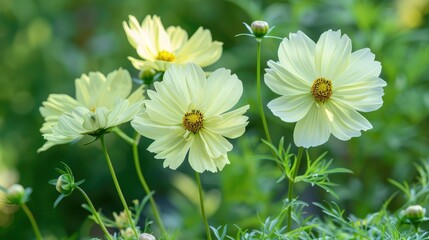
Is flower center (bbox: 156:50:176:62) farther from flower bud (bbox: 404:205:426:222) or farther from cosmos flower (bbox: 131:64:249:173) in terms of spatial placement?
flower bud (bbox: 404:205:426:222)

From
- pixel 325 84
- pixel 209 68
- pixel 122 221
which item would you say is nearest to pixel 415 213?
pixel 325 84

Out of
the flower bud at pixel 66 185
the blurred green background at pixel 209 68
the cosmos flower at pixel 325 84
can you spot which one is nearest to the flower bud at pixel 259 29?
the cosmos flower at pixel 325 84

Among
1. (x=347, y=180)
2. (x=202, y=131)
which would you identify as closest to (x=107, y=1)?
(x=347, y=180)

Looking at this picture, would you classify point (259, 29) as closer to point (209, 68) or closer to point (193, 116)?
point (193, 116)

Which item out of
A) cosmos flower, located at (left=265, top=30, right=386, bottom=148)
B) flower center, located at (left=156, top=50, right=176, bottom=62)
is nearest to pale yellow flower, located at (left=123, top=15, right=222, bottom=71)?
flower center, located at (left=156, top=50, right=176, bottom=62)

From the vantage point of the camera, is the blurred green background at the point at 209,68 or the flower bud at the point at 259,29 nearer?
the flower bud at the point at 259,29

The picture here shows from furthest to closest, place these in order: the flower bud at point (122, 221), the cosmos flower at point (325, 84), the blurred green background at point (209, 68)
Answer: the blurred green background at point (209, 68)
the flower bud at point (122, 221)
the cosmos flower at point (325, 84)

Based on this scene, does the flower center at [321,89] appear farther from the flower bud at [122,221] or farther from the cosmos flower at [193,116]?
the flower bud at [122,221]
